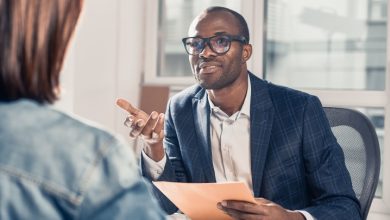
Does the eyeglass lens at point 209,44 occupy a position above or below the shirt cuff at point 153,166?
above

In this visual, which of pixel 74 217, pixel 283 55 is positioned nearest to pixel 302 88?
pixel 283 55

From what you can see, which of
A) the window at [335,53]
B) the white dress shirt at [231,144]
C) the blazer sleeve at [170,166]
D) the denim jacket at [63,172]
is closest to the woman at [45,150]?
the denim jacket at [63,172]

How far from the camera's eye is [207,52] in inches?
74.2

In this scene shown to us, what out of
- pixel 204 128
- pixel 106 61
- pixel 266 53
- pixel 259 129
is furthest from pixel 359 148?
pixel 106 61

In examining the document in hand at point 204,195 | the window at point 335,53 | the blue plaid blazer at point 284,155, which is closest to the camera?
the document in hand at point 204,195

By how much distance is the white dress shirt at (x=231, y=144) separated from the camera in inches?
71.4

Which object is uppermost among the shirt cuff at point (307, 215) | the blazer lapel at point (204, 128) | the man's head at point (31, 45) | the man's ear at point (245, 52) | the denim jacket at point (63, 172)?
the man's head at point (31, 45)

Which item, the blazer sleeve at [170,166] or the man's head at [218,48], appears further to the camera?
the man's head at [218,48]

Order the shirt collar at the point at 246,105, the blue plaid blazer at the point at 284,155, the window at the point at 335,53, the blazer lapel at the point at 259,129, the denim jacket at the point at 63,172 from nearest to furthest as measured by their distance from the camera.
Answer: the denim jacket at the point at 63,172
the blue plaid blazer at the point at 284,155
the blazer lapel at the point at 259,129
the shirt collar at the point at 246,105
the window at the point at 335,53

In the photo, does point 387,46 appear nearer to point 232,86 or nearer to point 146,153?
point 232,86

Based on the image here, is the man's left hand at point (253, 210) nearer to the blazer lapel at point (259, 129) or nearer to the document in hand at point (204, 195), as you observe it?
the document in hand at point (204, 195)

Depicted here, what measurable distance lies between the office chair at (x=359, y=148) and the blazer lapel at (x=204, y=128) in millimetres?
378

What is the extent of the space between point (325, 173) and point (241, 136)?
0.31 metres

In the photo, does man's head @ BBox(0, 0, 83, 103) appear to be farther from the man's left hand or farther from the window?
the window
